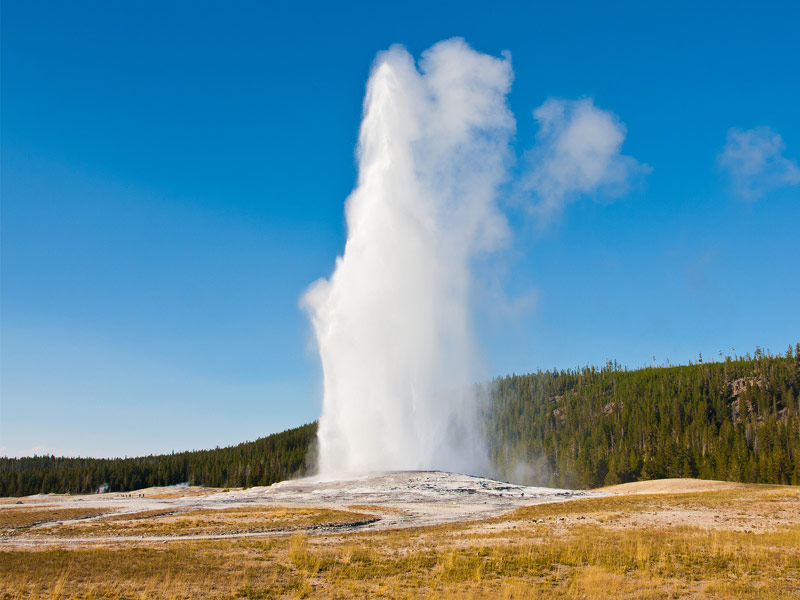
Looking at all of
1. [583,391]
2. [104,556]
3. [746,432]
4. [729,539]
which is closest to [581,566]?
[729,539]

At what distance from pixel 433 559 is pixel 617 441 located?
11572 centimetres

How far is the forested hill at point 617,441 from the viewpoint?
9338 centimetres

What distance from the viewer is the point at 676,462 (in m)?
93.1

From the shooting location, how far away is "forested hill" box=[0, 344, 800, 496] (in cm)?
9338

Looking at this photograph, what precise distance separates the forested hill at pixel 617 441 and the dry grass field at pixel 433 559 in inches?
2643

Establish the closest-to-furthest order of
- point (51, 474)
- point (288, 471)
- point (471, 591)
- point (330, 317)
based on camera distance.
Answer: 1. point (471, 591)
2. point (330, 317)
3. point (288, 471)
4. point (51, 474)

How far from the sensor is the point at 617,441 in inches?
4882

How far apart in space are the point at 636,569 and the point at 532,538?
24.4 ft

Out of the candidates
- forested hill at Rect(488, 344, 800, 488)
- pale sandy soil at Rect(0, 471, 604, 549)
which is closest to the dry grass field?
pale sandy soil at Rect(0, 471, 604, 549)

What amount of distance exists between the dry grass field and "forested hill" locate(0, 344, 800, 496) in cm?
6712

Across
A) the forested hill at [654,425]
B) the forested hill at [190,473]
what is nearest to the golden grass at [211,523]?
the forested hill at [654,425]

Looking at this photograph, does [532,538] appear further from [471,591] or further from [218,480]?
[218,480]

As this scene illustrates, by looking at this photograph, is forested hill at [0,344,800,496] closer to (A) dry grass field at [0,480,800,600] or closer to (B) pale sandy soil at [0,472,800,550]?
(B) pale sandy soil at [0,472,800,550]

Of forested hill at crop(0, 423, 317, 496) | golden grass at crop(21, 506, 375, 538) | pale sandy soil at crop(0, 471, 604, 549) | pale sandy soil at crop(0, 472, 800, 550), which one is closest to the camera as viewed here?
pale sandy soil at crop(0, 472, 800, 550)
